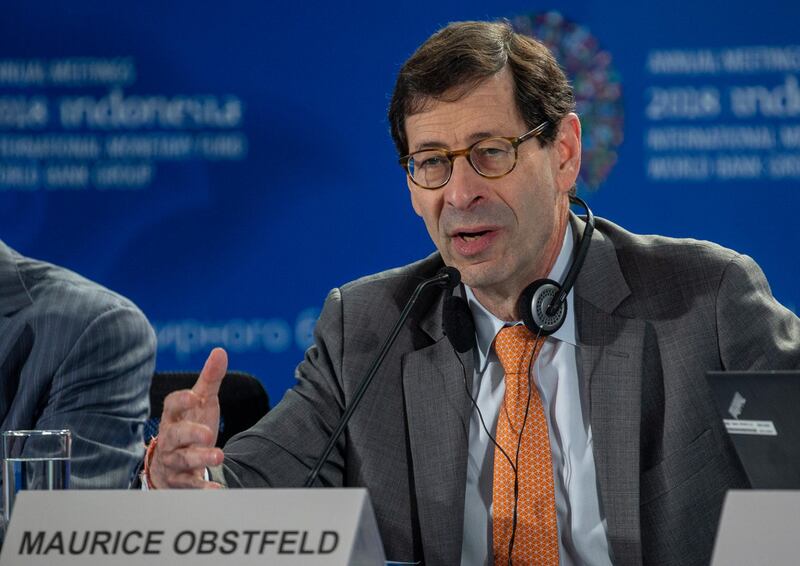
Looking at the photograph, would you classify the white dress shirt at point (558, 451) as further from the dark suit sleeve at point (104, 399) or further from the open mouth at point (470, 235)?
the dark suit sleeve at point (104, 399)

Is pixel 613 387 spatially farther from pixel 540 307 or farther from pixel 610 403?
pixel 540 307

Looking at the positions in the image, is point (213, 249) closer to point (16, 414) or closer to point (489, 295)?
point (16, 414)

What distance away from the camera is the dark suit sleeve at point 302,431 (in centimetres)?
216

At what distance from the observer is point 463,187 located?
2209 mm

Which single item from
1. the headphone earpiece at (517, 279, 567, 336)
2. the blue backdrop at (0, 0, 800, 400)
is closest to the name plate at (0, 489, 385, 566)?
the headphone earpiece at (517, 279, 567, 336)

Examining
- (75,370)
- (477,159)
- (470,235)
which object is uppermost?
(477,159)

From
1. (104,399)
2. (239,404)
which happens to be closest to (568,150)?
(239,404)

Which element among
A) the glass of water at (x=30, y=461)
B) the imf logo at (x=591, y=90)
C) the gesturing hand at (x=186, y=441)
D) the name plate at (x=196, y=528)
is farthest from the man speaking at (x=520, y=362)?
the imf logo at (x=591, y=90)

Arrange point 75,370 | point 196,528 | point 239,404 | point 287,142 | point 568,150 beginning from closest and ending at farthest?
point 196,528 → point 568,150 → point 239,404 → point 75,370 → point 287,142

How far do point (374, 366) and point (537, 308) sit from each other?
17.8 inches

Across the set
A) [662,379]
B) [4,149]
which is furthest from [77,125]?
[662,379]

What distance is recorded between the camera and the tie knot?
7.22 feet

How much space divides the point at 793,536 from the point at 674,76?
9.35ft

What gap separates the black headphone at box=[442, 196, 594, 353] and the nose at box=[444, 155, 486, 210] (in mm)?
187
